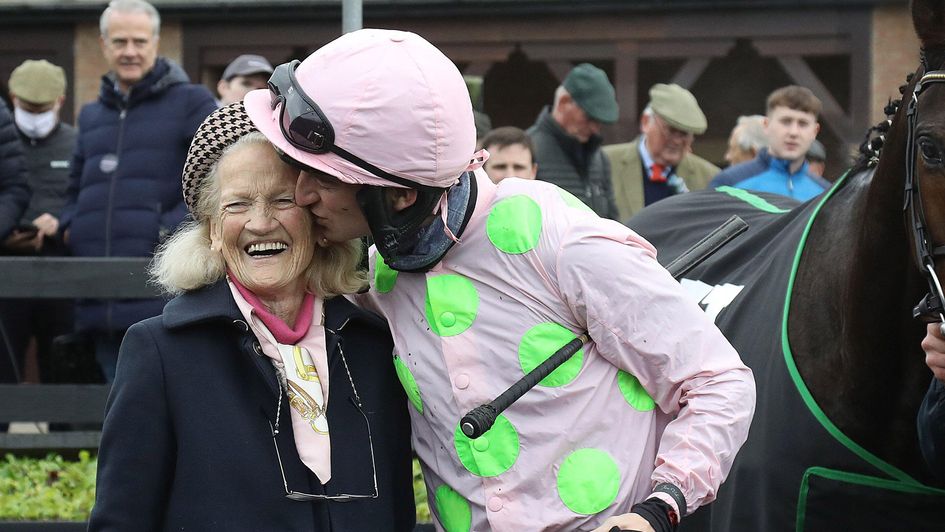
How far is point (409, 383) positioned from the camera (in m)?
2.45

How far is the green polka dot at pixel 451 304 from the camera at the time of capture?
7.88 ft

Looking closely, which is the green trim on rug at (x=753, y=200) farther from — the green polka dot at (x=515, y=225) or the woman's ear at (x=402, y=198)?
the woman's ear at (x=402, y=198)

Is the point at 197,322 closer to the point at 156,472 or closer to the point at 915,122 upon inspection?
the point at 156,472

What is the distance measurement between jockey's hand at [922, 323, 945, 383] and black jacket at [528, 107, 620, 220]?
3704 mm

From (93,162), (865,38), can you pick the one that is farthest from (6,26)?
(865,38)

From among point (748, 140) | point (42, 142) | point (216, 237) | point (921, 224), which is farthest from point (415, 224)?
point (748, 140)

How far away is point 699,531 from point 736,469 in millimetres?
366

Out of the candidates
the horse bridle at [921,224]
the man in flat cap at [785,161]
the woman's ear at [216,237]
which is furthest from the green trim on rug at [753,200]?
the woman's ear at [216,237]

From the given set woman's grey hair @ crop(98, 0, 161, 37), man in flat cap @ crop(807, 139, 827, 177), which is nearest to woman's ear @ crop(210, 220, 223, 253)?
woman's grey hair @ crop(98, 0, 161, 37)

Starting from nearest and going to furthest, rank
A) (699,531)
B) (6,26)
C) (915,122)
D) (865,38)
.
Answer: (915,122) < (699,531) < (865,38) < (6,26)

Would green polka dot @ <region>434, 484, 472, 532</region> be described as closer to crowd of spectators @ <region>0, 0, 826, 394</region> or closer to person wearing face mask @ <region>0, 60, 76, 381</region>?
crowd of spectators @ <region>0, 0, 826, 394</region>

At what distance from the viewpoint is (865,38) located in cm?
1066

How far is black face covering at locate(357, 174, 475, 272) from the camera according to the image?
7.73 ft

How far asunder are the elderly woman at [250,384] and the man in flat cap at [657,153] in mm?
4489
